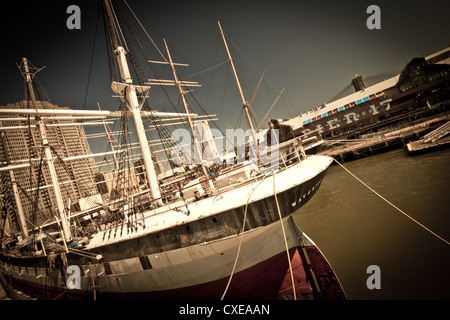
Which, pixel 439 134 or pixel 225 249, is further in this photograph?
pixel 439 134

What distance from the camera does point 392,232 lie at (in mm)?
7391

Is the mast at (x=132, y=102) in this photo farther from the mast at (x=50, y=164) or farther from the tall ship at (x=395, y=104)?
the tall ship at (x=395, y=104)

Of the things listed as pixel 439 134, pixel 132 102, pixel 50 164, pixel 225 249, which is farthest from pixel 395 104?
pixel 50 164

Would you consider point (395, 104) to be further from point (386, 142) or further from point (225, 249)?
point (225, 249)

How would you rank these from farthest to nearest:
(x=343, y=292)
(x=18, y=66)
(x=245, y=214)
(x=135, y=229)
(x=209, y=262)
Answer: (x=18, y=66) < (x=135, y=229) < (x=209, y=262) < (x=343, y=292) < (x=245, y=214)

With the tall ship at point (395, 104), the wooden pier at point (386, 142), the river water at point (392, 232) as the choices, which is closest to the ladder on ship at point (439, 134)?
the wooden pier at point (386, 142)

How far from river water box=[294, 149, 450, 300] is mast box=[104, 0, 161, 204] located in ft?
28.7

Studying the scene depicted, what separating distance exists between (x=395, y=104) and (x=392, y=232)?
35633mm

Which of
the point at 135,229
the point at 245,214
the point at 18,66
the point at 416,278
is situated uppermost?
the point at 18,66

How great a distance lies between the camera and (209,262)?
5.94m
